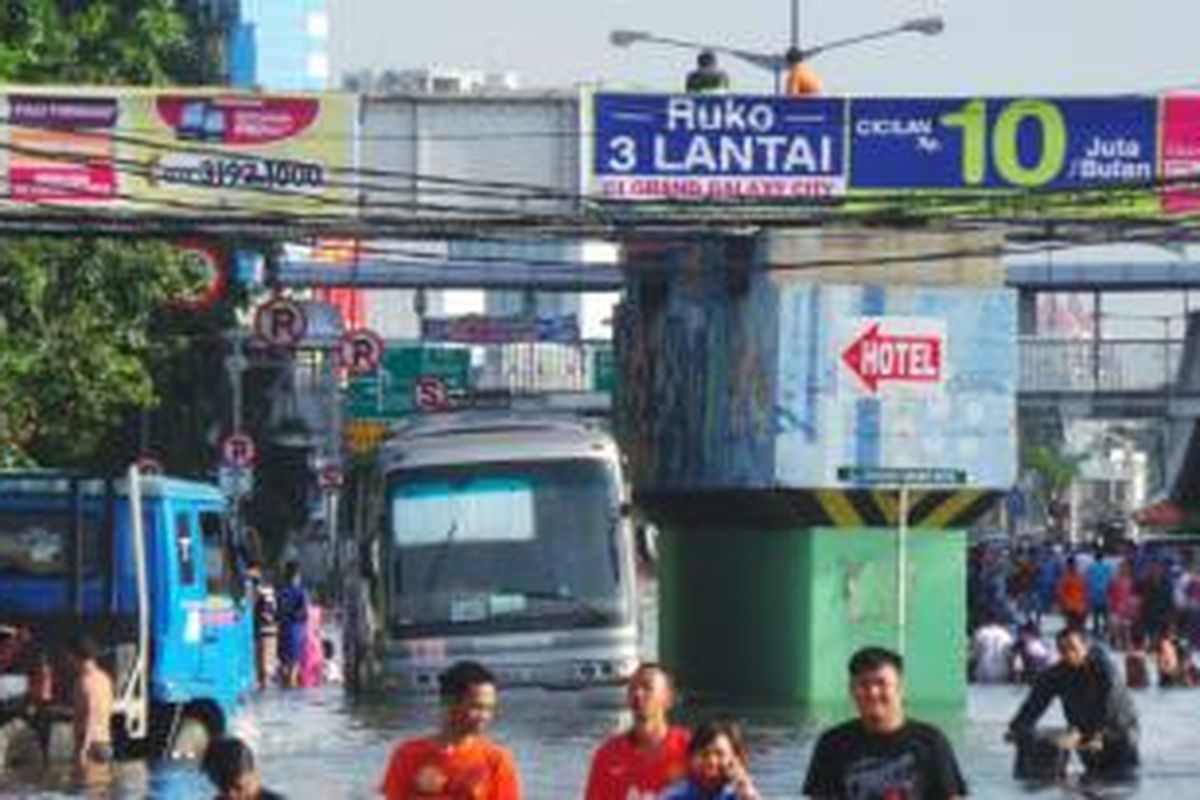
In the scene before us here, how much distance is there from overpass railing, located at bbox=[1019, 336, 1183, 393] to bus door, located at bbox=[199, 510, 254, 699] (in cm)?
8665

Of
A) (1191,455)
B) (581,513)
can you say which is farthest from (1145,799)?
(1191,455)

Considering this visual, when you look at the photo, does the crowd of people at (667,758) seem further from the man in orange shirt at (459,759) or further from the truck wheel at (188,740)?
the truck wheel at (188,740)

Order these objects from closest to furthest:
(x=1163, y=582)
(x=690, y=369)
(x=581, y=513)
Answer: (x=581, y=513), (x=690, y=369), (x=1163, y=582)

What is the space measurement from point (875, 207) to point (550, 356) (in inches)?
4323

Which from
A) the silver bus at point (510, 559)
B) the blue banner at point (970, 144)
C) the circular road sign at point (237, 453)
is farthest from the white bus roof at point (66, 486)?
the circular road sign at point (237, 453)

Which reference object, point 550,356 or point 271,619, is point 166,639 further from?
point 550,356

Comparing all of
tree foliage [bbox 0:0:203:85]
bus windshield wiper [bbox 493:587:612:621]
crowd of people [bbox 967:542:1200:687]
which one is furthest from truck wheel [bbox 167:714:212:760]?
crowd of people [bbox 967:542:1200:687]

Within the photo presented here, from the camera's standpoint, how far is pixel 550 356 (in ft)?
506

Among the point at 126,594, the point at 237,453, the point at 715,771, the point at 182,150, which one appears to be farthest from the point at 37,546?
the point at 237,453

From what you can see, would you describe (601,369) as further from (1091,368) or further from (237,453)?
(237,453)

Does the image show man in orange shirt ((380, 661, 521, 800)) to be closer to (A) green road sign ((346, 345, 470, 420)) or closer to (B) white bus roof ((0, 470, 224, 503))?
(B) white bus roof ((0, 470, 224, 503))

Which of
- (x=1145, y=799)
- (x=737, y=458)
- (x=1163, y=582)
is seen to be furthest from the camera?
(x=1163, y=582)

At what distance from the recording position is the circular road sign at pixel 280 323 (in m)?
61.8

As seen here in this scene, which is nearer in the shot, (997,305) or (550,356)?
(997,305)
